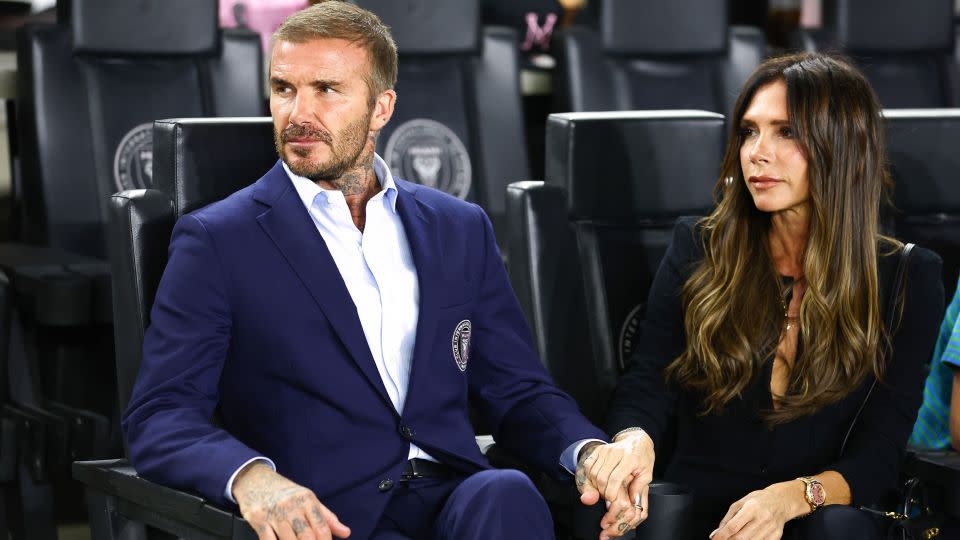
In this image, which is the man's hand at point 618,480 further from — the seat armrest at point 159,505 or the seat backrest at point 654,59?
the seat backrest at point 654,59

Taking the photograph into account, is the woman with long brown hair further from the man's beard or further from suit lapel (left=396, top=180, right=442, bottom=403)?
the man's beard

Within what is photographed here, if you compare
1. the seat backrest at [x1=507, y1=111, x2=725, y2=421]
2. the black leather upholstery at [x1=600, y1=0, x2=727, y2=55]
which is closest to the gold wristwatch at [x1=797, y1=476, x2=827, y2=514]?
the seat backrest at [x1=507, y1=111, x2=725, y2=421]

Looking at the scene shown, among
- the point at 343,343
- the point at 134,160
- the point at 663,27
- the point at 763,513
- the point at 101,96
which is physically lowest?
the point at 763,513

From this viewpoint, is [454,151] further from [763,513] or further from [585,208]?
[763,513]

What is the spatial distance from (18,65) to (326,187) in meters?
1.29

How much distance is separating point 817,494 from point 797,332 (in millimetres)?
230

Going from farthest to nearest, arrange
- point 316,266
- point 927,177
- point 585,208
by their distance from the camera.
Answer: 1. point 927,177
2. point 585,208
3. point 316,266

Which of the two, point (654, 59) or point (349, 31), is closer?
point (349, 31)

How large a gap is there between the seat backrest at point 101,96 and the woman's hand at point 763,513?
1465 mm

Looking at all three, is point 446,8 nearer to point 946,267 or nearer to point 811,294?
point 946,267

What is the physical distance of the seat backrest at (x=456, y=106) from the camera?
9.62ft

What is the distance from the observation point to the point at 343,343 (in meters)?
1.48

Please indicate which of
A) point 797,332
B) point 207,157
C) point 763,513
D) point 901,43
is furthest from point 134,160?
point 901,43

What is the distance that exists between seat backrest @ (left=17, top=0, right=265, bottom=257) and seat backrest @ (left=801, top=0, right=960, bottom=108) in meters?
1.53
